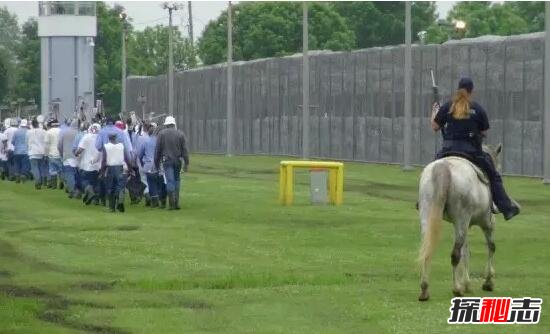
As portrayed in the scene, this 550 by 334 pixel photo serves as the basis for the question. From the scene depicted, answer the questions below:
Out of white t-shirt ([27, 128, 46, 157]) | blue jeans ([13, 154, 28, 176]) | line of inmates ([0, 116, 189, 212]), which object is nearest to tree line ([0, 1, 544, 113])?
blue jeans ([13, 154, 28, 176])

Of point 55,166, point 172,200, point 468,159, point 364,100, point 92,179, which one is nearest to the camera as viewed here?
point 468,159

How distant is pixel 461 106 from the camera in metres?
19.5

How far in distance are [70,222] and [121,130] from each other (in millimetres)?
5213

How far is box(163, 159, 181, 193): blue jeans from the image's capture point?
36.0 meters

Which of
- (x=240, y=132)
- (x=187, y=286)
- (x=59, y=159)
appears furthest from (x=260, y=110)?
(x=187, y=286)

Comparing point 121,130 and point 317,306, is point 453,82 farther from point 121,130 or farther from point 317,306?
point 317,306

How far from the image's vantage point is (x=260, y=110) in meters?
87.3

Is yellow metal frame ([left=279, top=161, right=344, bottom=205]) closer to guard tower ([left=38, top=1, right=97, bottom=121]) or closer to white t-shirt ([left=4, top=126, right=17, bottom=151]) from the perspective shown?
white t-shirt ([left=4, top=126, right=17, bottom=151])

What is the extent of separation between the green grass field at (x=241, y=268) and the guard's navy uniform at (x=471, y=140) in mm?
1167

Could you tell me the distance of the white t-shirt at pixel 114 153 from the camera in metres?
36.1

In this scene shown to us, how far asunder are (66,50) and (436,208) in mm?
78638

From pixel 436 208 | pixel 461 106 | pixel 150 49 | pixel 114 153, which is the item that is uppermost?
pixel 150 49

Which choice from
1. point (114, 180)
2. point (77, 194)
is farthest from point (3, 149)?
point (114, 180)

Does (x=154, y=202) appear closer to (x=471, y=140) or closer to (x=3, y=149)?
(x=471, y=140)
